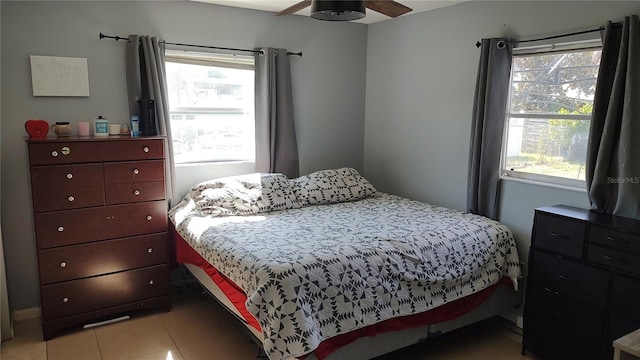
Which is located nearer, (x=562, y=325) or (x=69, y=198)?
(x=562, y=325)

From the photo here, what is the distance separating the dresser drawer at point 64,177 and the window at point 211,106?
800 millimetres

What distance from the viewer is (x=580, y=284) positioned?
253 cm

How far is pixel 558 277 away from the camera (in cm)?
264

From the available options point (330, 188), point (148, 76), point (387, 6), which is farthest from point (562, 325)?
point (148, 76)

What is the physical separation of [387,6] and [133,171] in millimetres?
1977

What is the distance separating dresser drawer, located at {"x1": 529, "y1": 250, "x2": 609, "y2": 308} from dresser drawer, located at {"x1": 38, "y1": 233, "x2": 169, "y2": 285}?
8.26ft

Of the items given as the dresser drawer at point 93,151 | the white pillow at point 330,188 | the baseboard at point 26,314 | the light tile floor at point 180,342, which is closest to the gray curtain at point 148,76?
the dresser drawer at point 93,151

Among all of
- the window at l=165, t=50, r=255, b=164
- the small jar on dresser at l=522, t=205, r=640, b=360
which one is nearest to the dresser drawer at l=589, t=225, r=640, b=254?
the small jar on dresser at l=522, t=205, r=640, b=360

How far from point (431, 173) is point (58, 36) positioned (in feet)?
9.87

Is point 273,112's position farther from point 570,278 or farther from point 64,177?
point 570,278

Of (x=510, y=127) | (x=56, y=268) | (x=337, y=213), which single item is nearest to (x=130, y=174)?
(x=56, y=268)

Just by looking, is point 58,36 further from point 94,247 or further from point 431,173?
point 431,173

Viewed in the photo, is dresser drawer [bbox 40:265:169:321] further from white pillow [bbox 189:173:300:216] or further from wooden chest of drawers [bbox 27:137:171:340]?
white pillow [bbox 189:173:300:216]

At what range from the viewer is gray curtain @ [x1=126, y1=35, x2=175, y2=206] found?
3.30 meters
